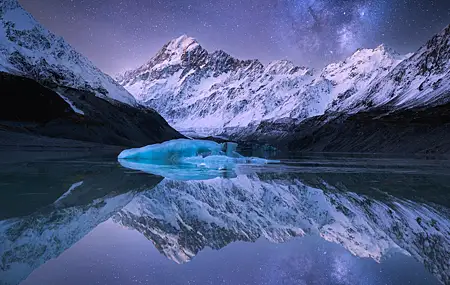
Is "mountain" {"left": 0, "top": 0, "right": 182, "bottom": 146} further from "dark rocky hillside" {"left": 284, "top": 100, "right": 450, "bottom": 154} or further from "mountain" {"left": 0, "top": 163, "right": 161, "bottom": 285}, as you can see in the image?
"mountain" {"left": 0, "top": 163, "right": 161, "bottom": 285}

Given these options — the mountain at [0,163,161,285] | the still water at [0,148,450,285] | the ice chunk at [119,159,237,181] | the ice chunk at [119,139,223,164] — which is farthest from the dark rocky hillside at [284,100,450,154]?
the mountain at [0,163,161,285]

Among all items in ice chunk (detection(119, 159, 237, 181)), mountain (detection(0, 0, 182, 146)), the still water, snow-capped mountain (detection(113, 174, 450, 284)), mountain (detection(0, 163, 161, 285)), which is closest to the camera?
the still water

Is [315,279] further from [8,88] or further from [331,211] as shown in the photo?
[8,88]

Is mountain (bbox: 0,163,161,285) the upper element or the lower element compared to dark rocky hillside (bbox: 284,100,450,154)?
lower

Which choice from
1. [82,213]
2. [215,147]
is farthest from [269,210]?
[215,147]

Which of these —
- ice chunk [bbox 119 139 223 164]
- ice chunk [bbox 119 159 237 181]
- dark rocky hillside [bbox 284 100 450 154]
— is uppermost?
dark rocky hillside [bbox 284 100 450 154]

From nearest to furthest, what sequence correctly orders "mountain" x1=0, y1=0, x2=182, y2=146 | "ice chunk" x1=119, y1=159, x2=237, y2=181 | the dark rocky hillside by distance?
"ice chunk" x1=119, y1=159, x2=237, y2=181 < the dark rocky hillside < "mountain" x1=0, y1=0, x2=182, y2=146

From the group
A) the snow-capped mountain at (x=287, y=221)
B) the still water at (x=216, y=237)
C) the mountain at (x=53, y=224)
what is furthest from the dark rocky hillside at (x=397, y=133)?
the mountain at (x=53, y=224)
